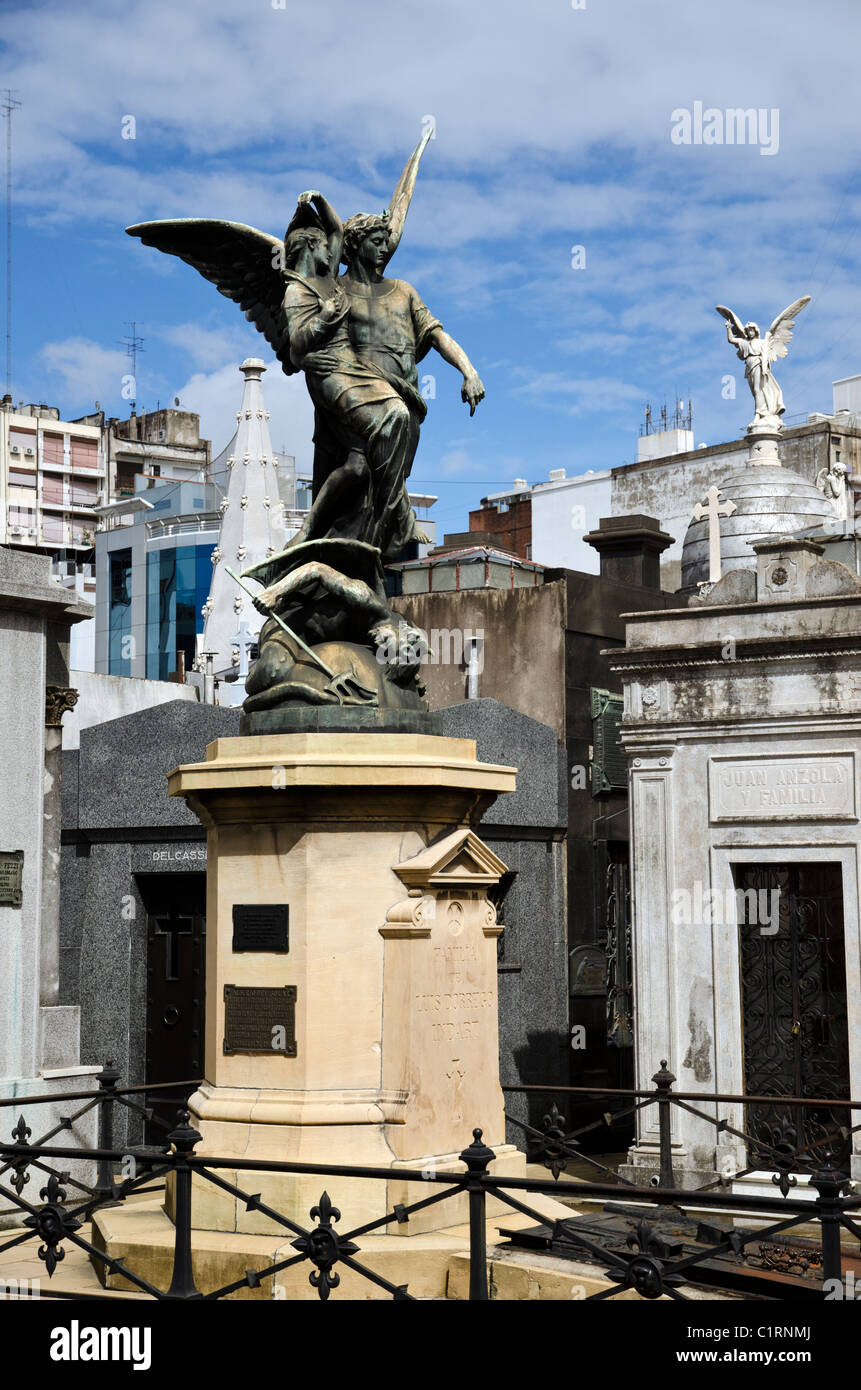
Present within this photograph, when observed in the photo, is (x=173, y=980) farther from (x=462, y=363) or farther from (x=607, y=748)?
(x=462, y=363)

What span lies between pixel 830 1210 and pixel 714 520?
592 inches

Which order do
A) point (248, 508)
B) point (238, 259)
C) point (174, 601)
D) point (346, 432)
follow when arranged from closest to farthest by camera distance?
point (346, 432), point (238, 259), point (248, 508), point (174, 601)

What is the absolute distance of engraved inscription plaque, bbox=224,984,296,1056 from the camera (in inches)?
372

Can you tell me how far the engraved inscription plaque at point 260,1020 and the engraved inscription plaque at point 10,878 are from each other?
4.77 m

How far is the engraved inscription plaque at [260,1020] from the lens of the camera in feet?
31.0

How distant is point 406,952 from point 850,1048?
6.69 metres

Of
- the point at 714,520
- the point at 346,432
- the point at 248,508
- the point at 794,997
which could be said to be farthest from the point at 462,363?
the point at 248,508

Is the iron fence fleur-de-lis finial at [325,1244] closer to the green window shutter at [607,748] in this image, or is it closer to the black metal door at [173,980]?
the black metal door at [173,980]

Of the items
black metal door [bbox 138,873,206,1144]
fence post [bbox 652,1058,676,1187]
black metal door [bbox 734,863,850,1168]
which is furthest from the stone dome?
fence post [bbox 652,1058,676,1187]

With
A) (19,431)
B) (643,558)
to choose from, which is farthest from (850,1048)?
(19,431)

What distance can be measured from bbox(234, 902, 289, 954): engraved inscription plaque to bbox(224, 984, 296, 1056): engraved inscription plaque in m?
0.25

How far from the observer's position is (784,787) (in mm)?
15133
